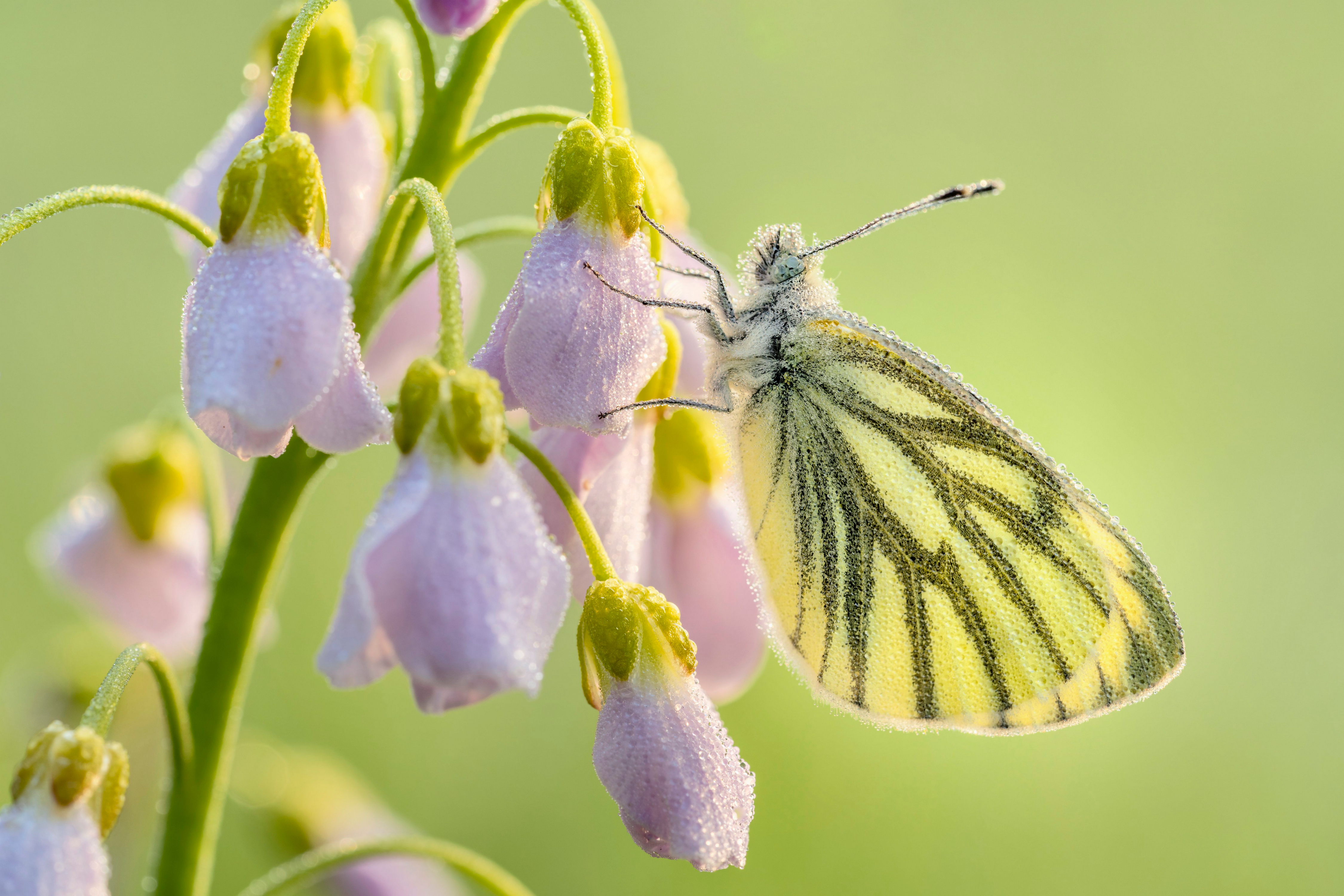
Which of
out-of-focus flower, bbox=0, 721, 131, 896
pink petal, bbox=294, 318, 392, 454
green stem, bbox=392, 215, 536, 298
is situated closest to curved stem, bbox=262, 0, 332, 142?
pink petal, bbox=294, 318, 392, 454

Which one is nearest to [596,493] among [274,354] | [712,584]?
[712,584]

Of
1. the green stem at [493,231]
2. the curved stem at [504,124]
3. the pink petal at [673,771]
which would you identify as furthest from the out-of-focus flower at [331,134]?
the pink petal at [673,771]

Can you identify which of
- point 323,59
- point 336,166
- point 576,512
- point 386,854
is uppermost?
point 323,59

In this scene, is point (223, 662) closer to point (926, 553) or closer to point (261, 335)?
point (261, 335)

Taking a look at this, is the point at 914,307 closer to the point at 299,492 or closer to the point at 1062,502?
the point at 1062,502

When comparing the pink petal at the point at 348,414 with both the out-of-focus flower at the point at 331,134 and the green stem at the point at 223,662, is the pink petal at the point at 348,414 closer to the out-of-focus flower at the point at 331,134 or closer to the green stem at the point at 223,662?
the green stem at the point at 223,662

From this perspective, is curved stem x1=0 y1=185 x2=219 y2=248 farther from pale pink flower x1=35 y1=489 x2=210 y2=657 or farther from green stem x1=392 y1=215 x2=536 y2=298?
pale pink flower x1=35 y1=489 x2=210 y2=657

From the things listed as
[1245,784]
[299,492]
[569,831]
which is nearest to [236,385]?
[299,492]
